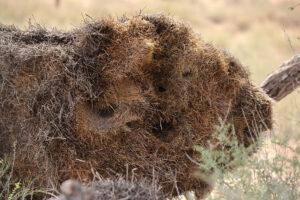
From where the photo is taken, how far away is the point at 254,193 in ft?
8.69

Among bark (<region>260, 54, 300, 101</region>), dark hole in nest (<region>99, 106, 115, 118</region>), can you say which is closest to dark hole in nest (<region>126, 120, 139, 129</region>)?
dark hole in nest (<region>99, 106, 115, 118</region>)

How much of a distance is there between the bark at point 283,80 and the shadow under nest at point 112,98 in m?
0.87

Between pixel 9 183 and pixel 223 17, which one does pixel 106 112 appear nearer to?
pixel 9 183

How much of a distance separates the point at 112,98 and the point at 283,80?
2168mm

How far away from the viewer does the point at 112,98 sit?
3391mm

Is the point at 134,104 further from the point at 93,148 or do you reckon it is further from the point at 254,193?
the point at 254,193

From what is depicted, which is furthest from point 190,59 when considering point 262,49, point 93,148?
point 262,49

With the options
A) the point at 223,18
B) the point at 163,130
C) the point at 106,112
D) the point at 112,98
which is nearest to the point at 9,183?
the point at 106,112

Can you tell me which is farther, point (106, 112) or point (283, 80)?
point (283, 80)

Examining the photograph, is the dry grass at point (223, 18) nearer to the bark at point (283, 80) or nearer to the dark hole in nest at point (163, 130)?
the bark at point (283, 80)

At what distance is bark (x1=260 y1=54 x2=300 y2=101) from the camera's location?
4.23m

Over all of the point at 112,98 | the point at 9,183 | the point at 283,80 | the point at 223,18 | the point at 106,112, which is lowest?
the point at 9,183

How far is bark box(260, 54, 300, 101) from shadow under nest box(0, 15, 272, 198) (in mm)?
871

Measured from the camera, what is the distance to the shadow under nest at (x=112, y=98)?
329 centimetres
